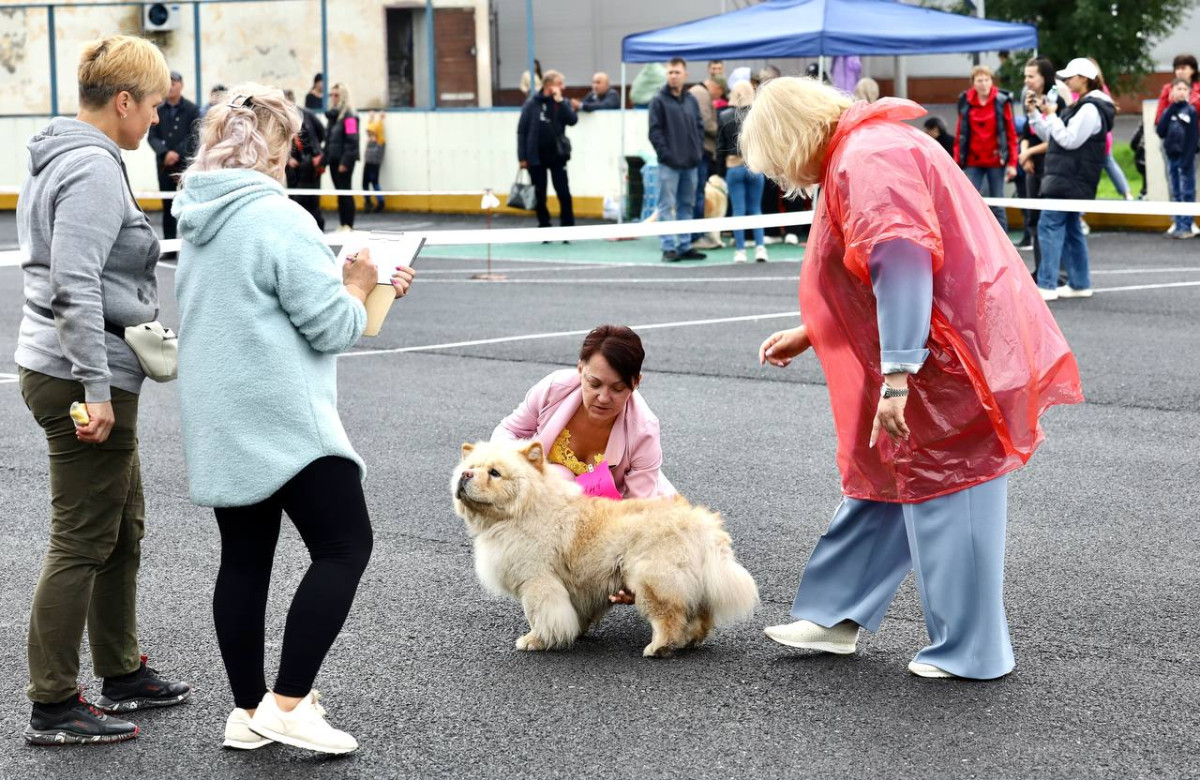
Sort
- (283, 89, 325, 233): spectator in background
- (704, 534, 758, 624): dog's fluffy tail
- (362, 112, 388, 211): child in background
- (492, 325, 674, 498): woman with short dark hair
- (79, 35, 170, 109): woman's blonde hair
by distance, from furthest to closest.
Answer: (362, 112, 388, 211): child in background → (283, 89, 325, 233): spectator in background → (492, 325, 674, 498): woman with short dark hair → (704, 534, 758, 624): dog's fluffy tail → (79, 35, 170, 109): woman's blonde hair

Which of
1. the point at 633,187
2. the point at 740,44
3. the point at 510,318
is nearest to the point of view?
the point at 510,318

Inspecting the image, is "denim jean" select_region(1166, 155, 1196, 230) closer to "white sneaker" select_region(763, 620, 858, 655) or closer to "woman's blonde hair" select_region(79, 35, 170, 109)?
"white sneaker" select_region(763, 620, 858, 655)

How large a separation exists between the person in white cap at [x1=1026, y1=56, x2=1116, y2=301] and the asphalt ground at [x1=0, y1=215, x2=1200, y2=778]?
2.88 metres

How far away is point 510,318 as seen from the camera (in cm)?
1227

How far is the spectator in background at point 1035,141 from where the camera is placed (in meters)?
13.7

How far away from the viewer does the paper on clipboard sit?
155 inches

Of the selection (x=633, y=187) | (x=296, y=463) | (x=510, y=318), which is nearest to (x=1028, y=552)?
(x=296, y=463)

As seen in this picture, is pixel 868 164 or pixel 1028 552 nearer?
pixel 868 164

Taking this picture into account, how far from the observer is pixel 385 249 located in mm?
3957

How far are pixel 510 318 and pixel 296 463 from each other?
28.3 ft

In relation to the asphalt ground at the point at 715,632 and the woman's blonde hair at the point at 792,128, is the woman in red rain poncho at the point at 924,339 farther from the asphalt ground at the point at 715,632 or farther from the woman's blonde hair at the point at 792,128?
the asphalt ground at the point at 715,632

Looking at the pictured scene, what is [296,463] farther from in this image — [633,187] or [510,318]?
[633,187]

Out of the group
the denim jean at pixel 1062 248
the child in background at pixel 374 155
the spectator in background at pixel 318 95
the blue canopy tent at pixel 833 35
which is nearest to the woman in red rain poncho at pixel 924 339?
the denim jean at pixel 1062 248

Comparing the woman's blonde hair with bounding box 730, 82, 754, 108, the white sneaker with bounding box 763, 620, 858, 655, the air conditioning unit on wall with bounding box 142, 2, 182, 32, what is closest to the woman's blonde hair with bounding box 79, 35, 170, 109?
the white sneaker with bounding box 763, 620, 858, 655
